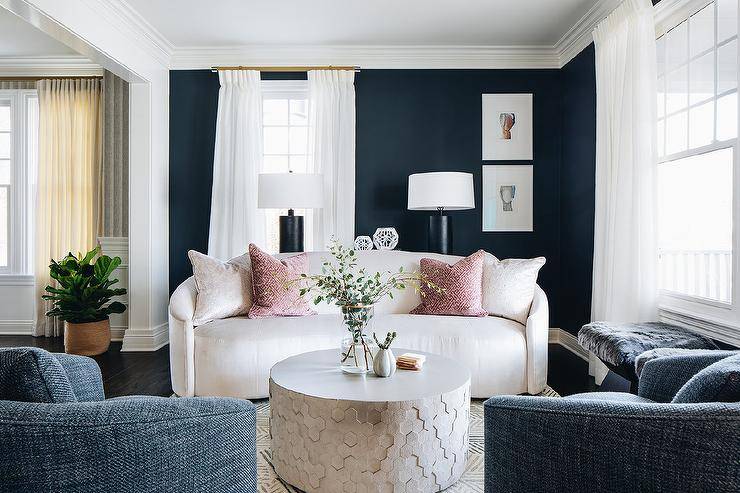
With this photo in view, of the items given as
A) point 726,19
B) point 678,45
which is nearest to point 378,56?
point 678,45

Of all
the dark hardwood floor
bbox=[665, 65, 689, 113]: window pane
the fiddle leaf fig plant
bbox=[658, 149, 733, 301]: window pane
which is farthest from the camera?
the fiddle leaf fig plant

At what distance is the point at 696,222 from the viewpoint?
3174 mm

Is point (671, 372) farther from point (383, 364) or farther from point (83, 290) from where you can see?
point (83, 290)

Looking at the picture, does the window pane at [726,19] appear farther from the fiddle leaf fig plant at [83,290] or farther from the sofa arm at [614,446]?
the fiddle leaf fig plant at [83,290]

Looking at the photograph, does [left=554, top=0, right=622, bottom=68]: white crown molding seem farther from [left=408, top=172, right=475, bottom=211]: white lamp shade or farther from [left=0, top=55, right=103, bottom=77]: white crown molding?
[left=0, top=55, right=103, bottom=77]: white crown molding

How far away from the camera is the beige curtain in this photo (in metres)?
5.21

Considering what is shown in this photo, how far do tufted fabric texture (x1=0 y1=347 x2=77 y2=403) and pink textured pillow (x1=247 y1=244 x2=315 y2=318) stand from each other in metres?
2.41

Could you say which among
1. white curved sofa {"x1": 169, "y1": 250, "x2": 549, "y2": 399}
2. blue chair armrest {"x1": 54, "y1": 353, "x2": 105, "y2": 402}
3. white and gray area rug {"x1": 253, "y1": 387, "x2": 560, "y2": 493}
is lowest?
white and gray area rug {"x1": 253, "y1": 387, "x2": 560, "y2": 493}

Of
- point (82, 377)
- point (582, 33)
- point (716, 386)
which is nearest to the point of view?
point (716, 386)

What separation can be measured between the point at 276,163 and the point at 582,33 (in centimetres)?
294

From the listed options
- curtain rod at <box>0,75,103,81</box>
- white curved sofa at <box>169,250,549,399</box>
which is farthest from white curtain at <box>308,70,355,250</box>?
curtain rod at <box>0,75,103,81</box>

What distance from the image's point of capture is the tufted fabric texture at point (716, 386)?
1091mm

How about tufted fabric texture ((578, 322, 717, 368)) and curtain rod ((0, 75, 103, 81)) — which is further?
curtain rod ((0, 75, 103, 81))

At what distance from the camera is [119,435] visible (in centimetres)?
99
